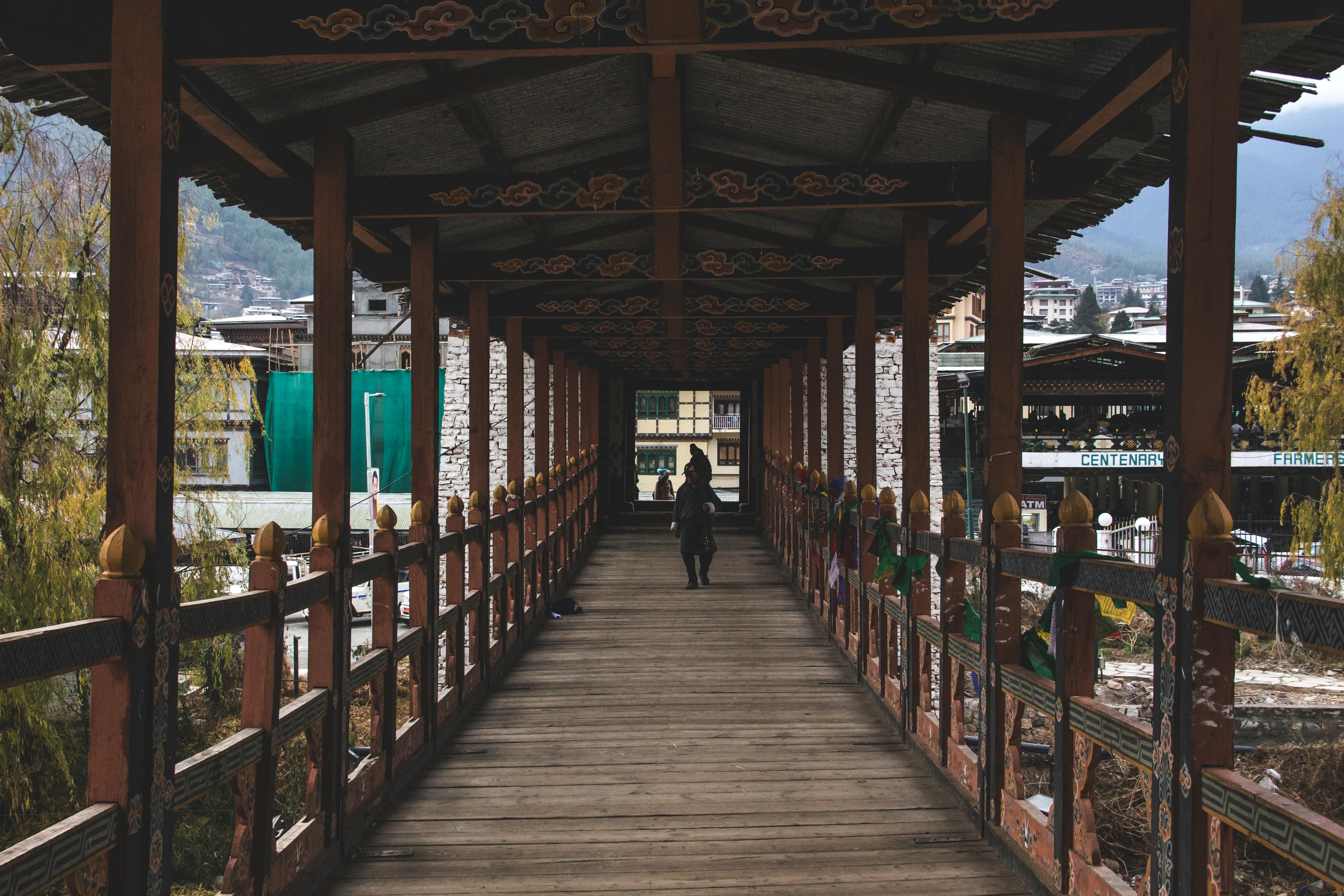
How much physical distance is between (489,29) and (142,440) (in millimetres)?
1420

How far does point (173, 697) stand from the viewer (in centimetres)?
245

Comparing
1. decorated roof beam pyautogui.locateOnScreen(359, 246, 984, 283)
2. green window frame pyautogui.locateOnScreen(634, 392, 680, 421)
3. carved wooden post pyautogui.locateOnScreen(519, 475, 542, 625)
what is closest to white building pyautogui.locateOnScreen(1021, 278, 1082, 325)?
green window frame pyautogui.locateOnScreen(634, 392, 680, 421)

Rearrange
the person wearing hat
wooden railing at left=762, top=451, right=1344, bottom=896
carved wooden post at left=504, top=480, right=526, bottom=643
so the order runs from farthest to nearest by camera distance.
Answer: the person wearing hat → carved wooden post at left=504, top=480, right=526, bottom=643 → wooden railing at left=762, top=451, right=1344, bottom=896

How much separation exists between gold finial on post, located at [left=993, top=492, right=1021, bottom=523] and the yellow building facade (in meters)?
30.1

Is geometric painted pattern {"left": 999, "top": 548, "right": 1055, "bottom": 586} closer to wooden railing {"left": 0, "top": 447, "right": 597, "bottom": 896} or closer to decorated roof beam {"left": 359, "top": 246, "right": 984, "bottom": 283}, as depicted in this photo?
wooden railing {"left": 0, "top": 447, "right": 597, "bottom": 896}

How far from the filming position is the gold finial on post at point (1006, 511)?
3.57 meters

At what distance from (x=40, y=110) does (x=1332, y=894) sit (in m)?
9.27

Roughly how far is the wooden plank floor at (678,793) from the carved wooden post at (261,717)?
531 mm

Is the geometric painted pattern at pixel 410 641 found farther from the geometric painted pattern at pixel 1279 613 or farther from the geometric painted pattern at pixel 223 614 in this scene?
the geometric painted pattern at pixel 1279 613

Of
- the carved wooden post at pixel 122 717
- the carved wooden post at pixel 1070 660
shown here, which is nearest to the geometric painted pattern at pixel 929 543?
the carved wooden post at pixel 1070 660

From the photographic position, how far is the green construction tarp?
26.4 metres

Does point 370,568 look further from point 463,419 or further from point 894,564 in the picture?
point 463,419

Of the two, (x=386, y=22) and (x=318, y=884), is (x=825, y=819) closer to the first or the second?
(x=318, y=884)

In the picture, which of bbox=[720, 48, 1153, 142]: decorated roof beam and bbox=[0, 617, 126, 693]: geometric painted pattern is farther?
bbox=[720, 48, 1153, 142]: decorated roof beam
